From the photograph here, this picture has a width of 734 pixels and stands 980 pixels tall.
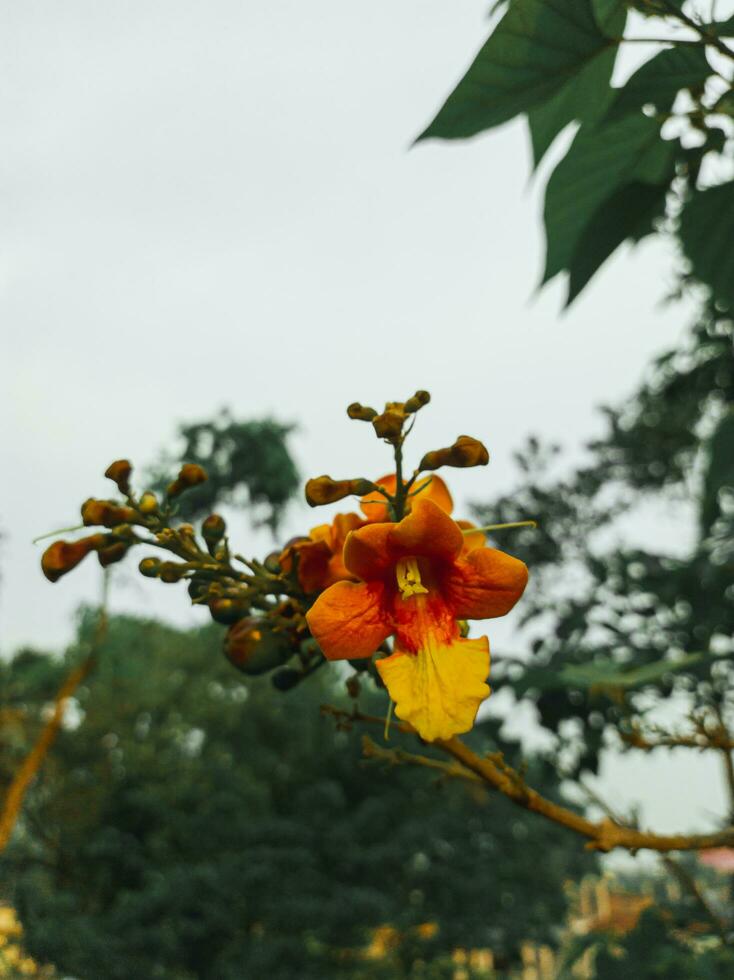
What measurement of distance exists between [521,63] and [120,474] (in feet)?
1.66

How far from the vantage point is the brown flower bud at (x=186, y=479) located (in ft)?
2.10

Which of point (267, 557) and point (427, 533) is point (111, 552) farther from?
point (427, 533)

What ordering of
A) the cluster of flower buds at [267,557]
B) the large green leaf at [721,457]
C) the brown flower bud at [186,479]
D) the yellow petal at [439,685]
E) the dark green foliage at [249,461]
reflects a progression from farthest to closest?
the dark green foliage at [249,461] → the large green leaf at [721,457] → the brown flower bud at [186,479] → the cluster of flower buds at [267,557] → the yellow petal at [439,685]

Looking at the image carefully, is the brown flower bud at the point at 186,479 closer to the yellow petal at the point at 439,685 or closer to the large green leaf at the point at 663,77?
the yellow petal at the point at 439,685

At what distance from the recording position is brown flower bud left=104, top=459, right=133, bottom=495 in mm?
574

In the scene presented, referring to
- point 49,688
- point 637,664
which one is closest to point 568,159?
point 637,664

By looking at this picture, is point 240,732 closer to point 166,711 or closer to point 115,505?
point 166,711

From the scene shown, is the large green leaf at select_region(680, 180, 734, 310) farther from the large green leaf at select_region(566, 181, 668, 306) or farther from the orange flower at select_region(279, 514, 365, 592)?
the orange flower at select_region(279, 514, 365, 592)

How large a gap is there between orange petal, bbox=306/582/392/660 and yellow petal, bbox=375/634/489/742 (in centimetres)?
2

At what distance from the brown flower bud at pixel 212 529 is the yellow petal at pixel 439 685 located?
20 cm

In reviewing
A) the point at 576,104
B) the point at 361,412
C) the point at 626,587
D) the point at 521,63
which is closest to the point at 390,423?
the point at 361,412

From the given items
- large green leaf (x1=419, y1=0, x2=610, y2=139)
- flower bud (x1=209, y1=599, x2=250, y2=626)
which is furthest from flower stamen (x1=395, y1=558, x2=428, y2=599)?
large green leaf (x1=419, y1=0, x2=610, y2=139)

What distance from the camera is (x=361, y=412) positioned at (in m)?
0.49

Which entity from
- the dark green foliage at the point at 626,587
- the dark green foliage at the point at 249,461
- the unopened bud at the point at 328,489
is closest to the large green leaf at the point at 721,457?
the dark green foliage at the point at 626,587
